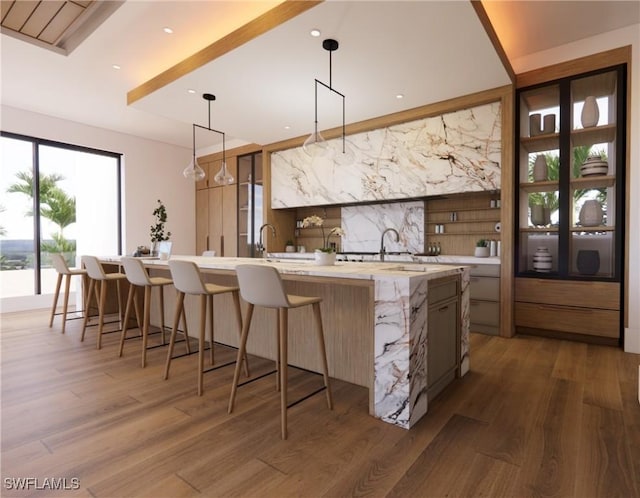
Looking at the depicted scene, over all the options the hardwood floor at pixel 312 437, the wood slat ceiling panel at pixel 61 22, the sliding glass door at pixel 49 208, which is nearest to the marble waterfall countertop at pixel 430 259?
the hardwood floor at pixel 312 437

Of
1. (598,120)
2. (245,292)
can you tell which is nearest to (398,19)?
(245,292)

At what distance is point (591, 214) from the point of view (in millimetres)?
3568

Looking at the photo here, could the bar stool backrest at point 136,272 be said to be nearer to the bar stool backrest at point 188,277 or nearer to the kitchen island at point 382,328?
the kitchen island at point 382,328

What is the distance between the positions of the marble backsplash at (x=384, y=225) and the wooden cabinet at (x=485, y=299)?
1.02m

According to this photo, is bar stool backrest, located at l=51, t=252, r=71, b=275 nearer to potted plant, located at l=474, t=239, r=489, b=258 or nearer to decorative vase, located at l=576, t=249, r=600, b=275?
potted plant, located at l=474, t=239, r=489, b=258

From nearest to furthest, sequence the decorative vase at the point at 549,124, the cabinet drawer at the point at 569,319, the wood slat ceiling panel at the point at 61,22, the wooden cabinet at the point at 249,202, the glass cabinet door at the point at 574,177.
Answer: the wood slat ceiling panel at the point at 61,22
the cabinet drawer at the point at 569,319
the glass cabinet door at the point at 574,177
the decorative vase at the point at 549,124
the wooden cabinet at the point at 249,202

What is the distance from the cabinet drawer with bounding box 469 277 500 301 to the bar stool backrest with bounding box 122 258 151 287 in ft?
10.8

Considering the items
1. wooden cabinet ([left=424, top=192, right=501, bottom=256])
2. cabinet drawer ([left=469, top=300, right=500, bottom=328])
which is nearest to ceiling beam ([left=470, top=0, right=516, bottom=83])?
wooden cabinet ([left=424, top=192, right=501, bottom=256])

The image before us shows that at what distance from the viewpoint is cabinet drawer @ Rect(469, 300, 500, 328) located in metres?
3.81

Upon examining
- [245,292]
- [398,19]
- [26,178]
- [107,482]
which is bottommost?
[107,482]

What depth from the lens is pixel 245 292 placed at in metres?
2.03

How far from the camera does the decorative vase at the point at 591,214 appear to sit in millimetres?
3543

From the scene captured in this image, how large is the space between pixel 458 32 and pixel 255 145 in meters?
4.34

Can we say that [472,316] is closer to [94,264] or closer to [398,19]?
[398,19]
